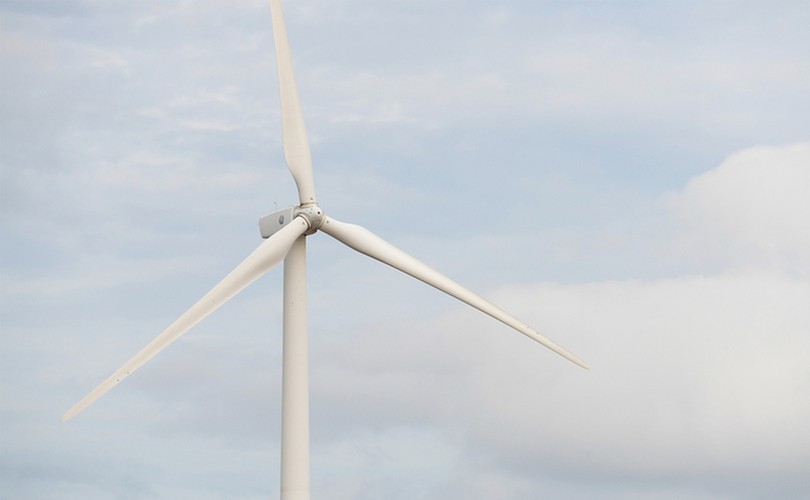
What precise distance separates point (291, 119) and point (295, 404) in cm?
1065

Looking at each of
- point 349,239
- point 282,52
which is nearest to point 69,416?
point 349,239

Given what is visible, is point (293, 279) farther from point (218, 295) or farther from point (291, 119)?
point (291, 119)

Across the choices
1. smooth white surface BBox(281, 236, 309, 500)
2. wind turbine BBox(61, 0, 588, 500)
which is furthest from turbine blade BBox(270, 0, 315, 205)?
smooth white surface BBox(281, 236, 309, 500)

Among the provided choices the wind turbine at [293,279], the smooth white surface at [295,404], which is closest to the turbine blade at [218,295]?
the wind turbine at [293,279]

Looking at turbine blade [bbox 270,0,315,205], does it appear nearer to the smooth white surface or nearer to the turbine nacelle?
the turbine nacelle

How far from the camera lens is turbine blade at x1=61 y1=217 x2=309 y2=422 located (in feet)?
165

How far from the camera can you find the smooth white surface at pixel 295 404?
53.3m

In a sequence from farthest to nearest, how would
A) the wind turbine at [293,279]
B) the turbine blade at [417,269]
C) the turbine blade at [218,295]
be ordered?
the turbine blade at [417,269]
the wind turbine at [293,279]
the turbine blade at [218,295]

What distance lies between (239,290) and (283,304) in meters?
1.83

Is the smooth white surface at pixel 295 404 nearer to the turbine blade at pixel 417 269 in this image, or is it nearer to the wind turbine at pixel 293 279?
the wind turbine at pixel 293 279

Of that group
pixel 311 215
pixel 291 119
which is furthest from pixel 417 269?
pixel 291 119

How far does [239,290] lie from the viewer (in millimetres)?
52875

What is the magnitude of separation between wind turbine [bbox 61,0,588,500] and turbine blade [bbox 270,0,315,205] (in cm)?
4

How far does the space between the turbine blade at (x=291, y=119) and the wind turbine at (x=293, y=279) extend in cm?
4
